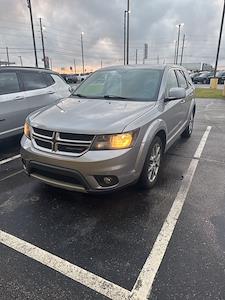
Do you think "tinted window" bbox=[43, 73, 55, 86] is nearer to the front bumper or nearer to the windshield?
the windshield

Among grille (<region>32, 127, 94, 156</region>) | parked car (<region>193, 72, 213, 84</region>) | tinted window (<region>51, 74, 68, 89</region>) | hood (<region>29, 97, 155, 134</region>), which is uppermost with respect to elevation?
tinted window (<region>51, 74, 68, 89</region>)

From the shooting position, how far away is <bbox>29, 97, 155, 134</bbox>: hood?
113 inches

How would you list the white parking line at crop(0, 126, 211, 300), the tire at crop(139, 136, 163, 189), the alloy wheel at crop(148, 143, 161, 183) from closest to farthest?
the white parking line at crop(0, 126, 211, 300) → the tire at crop(139, 136, 163, 189) → the alloy wheel at crop(148, 143, 161, 183)

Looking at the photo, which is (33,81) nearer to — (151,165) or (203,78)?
(151,165)

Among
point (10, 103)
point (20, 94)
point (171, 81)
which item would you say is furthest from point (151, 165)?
point (20, 94)

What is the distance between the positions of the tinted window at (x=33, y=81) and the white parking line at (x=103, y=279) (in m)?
3.90

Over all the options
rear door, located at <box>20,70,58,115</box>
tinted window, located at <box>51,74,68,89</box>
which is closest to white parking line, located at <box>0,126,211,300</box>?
rear door, located at <box>20,70,58,115</box>

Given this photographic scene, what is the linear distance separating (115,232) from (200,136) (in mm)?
4695

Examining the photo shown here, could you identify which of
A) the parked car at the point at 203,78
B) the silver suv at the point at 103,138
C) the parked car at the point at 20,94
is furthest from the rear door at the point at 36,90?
the parked car at the point at 203,78

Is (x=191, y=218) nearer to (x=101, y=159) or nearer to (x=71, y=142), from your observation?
(x=101, y=159)

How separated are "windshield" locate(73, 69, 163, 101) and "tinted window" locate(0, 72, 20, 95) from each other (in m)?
1.69

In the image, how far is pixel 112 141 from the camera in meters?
2.83

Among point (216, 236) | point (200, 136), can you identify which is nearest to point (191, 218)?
point (216, 236)

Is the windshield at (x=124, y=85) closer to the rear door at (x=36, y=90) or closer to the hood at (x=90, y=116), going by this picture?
the hood at (x=90, y=116)
